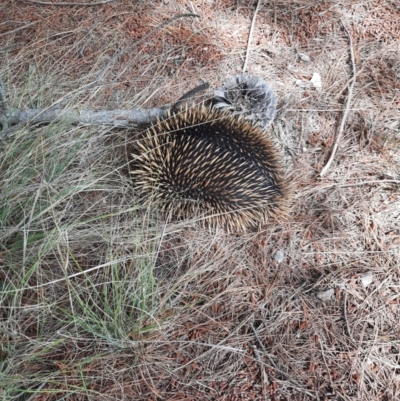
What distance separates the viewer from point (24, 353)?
1.62 metres

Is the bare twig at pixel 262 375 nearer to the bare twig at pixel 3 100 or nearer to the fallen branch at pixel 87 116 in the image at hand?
the fallen branch at pixel 87 116

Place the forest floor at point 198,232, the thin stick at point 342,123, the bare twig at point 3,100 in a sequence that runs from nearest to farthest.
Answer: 1. the forest floor at point 198,232
2. the bare twig at point 3,100
3. the thin stick at point 342,123

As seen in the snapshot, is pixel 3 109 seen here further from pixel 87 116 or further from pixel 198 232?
pixel 198 232

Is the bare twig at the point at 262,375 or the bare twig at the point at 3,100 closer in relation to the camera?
the bare twig at the point at 262,375

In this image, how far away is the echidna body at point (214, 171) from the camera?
84.0 inches

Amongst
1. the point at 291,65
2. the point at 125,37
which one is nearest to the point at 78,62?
the point at 125,37

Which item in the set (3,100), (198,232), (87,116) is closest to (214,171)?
(198,232)

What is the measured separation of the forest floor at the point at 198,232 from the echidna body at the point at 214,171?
0.37 ft

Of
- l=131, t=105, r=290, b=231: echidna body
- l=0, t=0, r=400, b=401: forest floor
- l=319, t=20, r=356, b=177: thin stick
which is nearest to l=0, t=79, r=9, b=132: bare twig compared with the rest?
l=0, t=0, r=400, b=401: forest floor

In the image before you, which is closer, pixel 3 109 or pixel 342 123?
pixel 3 109

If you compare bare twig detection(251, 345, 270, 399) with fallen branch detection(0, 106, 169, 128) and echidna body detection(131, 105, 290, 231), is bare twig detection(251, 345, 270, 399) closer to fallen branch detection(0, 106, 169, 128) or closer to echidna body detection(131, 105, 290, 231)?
echidna body detection(131, 105, 290, 231)

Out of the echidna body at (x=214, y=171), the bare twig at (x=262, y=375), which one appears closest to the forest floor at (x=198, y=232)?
the bare twig at (x=262, y=375)

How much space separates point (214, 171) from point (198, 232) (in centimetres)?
32

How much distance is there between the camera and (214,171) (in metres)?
2.16
